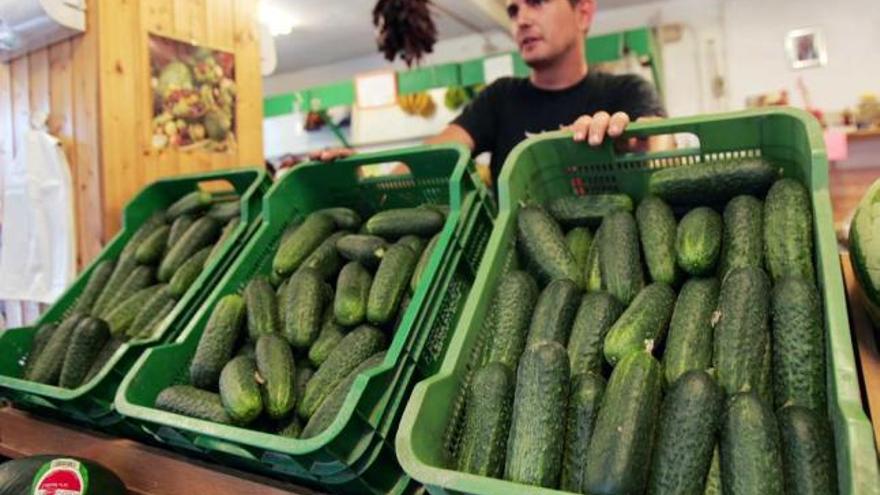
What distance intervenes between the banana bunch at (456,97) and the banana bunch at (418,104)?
142mm

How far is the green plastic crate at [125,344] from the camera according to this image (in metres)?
1.22

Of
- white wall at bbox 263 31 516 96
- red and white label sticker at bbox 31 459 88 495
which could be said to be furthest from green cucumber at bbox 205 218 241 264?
white wall at bbox 263 31 516 96

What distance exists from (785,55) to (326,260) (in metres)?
4.62

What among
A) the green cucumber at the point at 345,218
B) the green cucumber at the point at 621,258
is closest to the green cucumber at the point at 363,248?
the green cucumber at the point at 345,218

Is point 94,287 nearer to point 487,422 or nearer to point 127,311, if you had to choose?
point 127,311

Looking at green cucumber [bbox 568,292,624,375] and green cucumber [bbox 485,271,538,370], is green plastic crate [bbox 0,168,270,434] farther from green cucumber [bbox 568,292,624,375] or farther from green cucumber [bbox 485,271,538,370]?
green cucumber [bbox 568,292,624,375]

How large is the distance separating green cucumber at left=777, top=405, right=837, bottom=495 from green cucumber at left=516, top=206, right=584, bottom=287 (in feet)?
1.35

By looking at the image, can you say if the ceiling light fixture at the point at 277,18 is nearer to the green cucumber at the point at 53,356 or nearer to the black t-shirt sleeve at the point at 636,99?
the black t-shirt sleeve at the point at 636,99

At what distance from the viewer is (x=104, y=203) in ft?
6.70

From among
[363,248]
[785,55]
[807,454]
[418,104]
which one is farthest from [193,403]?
[785,55]

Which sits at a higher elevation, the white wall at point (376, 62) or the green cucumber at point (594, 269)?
the white wall at point (376, 62)

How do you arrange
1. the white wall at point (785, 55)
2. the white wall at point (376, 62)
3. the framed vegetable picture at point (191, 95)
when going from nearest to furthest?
the framed vegetable picture at point (191, 95), the white wall at point (785, 55), the white wall at point (376, 62)

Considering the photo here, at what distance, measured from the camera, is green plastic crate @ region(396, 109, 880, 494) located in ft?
2.23

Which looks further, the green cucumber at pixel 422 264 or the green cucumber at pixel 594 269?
the green cucumber at pixel 422 264
